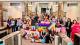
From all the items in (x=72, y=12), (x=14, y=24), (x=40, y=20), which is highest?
(x=72, y=12)

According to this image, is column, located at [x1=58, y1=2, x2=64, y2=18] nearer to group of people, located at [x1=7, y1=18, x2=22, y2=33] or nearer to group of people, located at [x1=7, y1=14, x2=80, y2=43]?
group of people, located at [x1=7, y1=14, x2=80, y2=43]

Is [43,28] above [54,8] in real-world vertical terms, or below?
below

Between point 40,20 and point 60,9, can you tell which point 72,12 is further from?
point 40,20

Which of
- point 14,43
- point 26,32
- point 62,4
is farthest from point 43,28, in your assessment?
point 14,43

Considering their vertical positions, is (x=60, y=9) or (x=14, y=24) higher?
(x=60, y=9)

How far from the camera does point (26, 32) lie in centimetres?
618

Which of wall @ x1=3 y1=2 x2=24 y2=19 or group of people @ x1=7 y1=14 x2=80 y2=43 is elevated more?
wall @ x1=3 y1=2 x2=24 y2=19

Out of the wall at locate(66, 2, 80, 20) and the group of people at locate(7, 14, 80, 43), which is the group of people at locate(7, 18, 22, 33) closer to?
the group of people at locate(7, 14, 80, 43)

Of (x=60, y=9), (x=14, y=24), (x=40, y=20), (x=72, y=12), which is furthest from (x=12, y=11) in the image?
(x=72, y=12)

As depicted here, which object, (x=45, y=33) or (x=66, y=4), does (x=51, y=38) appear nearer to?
(x=45, y=33)

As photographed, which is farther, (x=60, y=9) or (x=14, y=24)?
(x=14, y=24)

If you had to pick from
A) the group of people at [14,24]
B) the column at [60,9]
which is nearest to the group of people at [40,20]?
the group of people at [14,24]

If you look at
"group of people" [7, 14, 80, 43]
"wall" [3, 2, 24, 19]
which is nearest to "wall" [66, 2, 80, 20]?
"group of people" [7, 14, 80, 43]

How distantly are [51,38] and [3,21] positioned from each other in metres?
1.65
